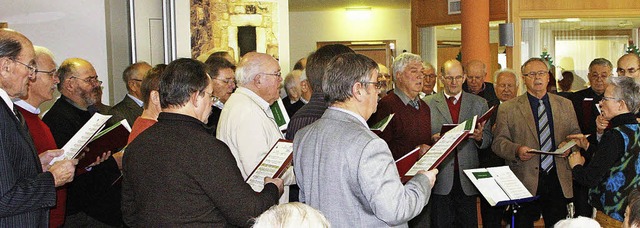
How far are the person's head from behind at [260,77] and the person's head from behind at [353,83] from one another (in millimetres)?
1302

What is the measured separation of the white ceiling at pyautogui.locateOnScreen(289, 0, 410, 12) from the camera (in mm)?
16094

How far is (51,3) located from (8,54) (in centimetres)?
367

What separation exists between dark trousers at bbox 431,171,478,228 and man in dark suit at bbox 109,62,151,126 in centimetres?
239

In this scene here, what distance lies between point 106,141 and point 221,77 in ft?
4.54

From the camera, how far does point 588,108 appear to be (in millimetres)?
6969

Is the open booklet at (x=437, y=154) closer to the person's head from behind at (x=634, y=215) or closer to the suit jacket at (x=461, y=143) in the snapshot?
the person's head from behind at (x=634, y=215)

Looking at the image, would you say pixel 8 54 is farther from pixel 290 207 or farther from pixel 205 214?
pixel 290 207

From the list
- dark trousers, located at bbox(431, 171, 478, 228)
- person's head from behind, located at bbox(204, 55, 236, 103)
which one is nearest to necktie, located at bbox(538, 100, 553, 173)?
dark trousers, located at bbox(431, 171, 478, 228)

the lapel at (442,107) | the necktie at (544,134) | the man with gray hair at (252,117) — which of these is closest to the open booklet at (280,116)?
the man with gray hair at (252,117)

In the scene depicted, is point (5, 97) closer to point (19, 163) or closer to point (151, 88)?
point (19, 163)

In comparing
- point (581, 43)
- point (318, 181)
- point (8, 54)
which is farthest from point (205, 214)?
point (581, 43)

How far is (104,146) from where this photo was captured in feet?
13.8

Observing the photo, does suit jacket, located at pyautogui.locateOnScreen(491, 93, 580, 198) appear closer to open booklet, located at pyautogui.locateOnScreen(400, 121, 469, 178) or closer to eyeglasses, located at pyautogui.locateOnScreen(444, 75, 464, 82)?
eyeglasses, located at pyautogui.locateOnScreen(444, 75, 464, 82)

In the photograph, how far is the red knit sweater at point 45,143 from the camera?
13.3ft
